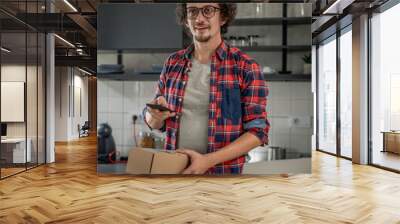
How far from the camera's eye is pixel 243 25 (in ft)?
18.1

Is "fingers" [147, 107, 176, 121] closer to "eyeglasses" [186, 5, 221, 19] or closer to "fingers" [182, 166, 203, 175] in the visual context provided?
"fingers" [182, 166, 203, 175]

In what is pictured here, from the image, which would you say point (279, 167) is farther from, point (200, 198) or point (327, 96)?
point (327, 96)

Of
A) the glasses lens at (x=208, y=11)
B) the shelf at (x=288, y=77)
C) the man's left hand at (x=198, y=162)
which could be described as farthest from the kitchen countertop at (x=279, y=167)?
the glasses lens at (x=208, y=11)

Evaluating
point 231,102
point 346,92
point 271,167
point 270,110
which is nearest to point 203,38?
point 231,102

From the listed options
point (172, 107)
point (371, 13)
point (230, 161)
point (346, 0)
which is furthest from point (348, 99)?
point (172, 107)

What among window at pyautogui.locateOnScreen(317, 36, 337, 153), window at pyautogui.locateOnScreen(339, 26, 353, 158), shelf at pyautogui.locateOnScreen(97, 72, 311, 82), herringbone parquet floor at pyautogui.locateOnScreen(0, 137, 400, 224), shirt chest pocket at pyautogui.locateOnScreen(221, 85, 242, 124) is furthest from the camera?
window at pyautogui.locateOnScreen(317, 36, 337, 153)

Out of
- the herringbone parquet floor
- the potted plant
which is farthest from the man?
the potted plant

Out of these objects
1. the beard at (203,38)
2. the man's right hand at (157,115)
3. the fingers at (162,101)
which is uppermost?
the beard at (203,38)

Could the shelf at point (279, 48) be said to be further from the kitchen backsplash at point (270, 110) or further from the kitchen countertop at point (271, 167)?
the kitchen countertop at point (271, 167)

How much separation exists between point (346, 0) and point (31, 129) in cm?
532

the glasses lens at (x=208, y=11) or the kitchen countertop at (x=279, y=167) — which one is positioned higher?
the glasses lens at (x=208, y=11)

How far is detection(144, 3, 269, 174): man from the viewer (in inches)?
209

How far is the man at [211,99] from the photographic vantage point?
530 cm

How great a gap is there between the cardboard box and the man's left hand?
81 mm
